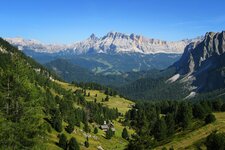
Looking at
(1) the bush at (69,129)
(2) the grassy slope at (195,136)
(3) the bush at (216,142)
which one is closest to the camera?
(3) the bush at (216,142)

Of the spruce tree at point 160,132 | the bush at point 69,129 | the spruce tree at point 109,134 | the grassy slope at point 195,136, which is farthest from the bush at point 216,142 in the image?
the spruce tree at point 109,134

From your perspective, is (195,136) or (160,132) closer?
(195,136)

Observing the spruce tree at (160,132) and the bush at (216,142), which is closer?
the bush at (216,142)

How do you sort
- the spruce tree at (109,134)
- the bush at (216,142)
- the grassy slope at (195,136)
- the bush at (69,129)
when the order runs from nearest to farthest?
the bush at (216,142)
the grassy slope at (195,136)
the bush at (69,129)
the spruce tree at (109,134)

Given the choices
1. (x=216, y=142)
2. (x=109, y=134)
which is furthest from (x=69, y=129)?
(x=216, y=142)

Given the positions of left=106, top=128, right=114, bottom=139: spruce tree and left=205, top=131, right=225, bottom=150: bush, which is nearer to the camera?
left=205, top=131, right=225, bottom=150: bush

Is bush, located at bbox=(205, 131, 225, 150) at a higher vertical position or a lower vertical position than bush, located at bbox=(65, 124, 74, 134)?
higher

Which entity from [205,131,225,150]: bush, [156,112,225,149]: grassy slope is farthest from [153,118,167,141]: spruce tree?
[205,131,225,150]: bush

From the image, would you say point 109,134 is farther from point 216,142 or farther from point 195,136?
point 216,142

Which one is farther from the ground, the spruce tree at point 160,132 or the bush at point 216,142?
the bush at point 216,142

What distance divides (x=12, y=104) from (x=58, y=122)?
9256cm

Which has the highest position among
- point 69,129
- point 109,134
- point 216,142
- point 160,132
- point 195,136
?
point 216,142

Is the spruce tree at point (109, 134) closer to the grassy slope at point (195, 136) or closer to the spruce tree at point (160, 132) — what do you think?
the spruce tree at point (160, 132)

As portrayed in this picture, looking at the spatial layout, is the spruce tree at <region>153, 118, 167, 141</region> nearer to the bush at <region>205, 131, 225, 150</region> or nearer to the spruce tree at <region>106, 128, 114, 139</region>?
the bush at <region>205, 131, 225, 150</region>
